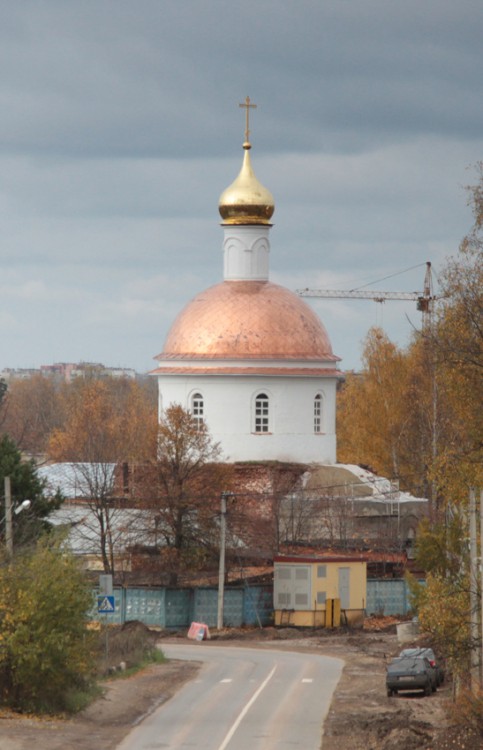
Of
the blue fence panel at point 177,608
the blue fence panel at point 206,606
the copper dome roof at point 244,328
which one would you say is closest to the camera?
the blue fence panel at point 177,608

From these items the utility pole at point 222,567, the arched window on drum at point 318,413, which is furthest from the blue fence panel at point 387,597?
the arched window on drum at point 318,413

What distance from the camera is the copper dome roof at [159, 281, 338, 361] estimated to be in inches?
2224

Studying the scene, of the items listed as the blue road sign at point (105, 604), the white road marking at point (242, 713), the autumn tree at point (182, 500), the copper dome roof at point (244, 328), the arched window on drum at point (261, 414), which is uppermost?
the copper dome roof at point (244, 328)

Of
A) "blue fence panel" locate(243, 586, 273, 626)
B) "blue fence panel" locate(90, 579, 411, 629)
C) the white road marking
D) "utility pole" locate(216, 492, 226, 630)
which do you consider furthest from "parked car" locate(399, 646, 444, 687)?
"blue fence panel" locate(243, 586, 273, 626)

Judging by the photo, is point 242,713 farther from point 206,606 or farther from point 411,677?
point 206,606

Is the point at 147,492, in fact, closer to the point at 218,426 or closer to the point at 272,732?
the point at 218,426

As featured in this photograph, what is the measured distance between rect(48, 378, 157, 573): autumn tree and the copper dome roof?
346 cm

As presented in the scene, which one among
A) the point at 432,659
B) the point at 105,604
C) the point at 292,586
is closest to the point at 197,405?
the point at 292,586

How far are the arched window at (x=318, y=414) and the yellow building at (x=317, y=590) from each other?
15.9m

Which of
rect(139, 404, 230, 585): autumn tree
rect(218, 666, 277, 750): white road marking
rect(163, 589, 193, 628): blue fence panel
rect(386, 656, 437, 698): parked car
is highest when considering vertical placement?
rect(139, 404, 230, 585): autumn tree

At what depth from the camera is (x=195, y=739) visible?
2347 cm

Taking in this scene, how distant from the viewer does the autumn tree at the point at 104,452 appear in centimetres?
4725

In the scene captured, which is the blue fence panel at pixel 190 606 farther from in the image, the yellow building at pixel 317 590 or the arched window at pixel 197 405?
the arched window at pixel 197 405

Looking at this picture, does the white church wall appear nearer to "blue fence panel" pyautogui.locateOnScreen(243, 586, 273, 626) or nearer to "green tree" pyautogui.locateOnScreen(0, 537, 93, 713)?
"blue fence panel" pyautogui.locateOnScreen(243, 586, 273, 626)
